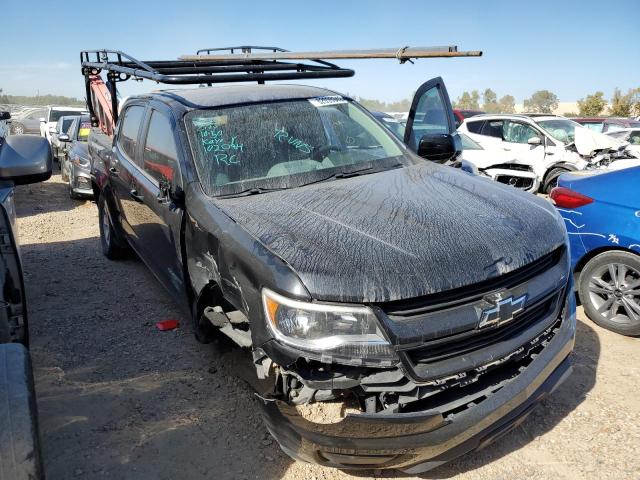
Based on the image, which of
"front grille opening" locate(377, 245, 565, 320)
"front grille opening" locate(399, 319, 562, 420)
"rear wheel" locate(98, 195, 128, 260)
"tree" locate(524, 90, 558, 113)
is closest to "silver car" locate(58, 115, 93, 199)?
"rear wheel" locate(98, 195, 128, 260)

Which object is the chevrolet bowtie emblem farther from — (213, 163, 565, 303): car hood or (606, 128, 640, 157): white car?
(606, 128, 640, 157): white car

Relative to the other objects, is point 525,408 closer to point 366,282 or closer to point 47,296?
point 366,282

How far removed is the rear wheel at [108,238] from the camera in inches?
225

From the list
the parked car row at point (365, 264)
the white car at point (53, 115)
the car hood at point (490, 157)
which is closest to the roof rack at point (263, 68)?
the parked car row at point (365, 264)

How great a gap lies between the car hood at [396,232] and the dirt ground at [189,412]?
0.80 m

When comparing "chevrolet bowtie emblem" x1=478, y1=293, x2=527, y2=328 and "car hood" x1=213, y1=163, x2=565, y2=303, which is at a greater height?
"car hood" x1=213, y1=163, x2=565, y2=303

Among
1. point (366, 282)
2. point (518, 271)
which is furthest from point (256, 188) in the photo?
point (518, 271)

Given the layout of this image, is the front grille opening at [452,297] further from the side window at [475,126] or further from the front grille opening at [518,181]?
the side window at [475,126]

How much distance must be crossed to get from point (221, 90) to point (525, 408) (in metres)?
2.97

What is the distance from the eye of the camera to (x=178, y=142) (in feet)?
10.8

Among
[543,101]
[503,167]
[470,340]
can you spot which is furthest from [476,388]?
[543,101]

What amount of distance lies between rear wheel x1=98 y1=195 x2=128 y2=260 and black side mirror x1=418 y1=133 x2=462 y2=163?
11.2 ft

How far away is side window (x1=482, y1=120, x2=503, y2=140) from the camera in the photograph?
34.3ft

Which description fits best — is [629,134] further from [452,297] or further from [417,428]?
[417,428]
